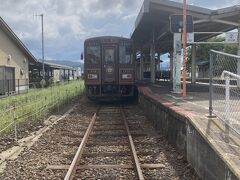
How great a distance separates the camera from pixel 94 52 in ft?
70.3

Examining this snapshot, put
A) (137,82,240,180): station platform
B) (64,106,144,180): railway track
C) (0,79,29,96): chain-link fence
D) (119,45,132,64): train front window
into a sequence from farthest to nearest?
(0,79,29,96): chain-link fence, (119,45,132,64): train front window, (64,106,144,180): railway track, (137,82,240,180): station platform

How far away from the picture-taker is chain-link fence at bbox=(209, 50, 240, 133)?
22.7 ft

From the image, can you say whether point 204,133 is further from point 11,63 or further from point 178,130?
point 11,63

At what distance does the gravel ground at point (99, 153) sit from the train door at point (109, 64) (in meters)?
6.78

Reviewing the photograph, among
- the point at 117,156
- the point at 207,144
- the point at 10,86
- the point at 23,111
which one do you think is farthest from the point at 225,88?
the point at 10,86

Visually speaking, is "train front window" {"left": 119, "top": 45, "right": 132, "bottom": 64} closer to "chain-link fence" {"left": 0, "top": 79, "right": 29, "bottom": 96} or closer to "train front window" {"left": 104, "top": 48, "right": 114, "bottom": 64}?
"train front window" {"left": 104, "top": 48, "right": 114, "bottom": 64}

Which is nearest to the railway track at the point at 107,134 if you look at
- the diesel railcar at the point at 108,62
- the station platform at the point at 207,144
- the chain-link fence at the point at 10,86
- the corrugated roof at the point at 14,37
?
the station platform at the point at 207,144

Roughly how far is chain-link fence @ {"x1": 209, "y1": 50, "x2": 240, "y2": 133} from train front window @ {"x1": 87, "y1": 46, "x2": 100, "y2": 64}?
13075mm

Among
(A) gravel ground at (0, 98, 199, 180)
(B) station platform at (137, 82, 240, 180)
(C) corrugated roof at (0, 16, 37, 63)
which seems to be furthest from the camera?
(C) corrugated roof at (0, 16, 37, 63)

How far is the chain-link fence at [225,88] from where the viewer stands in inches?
273

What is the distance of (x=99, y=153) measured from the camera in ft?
31.0

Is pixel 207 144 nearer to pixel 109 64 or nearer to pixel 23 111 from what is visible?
pixel 23 111

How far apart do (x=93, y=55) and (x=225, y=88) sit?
14.6m

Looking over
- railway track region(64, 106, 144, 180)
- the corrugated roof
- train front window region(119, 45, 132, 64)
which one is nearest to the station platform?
railway track region(64, 106, 144, 180)
